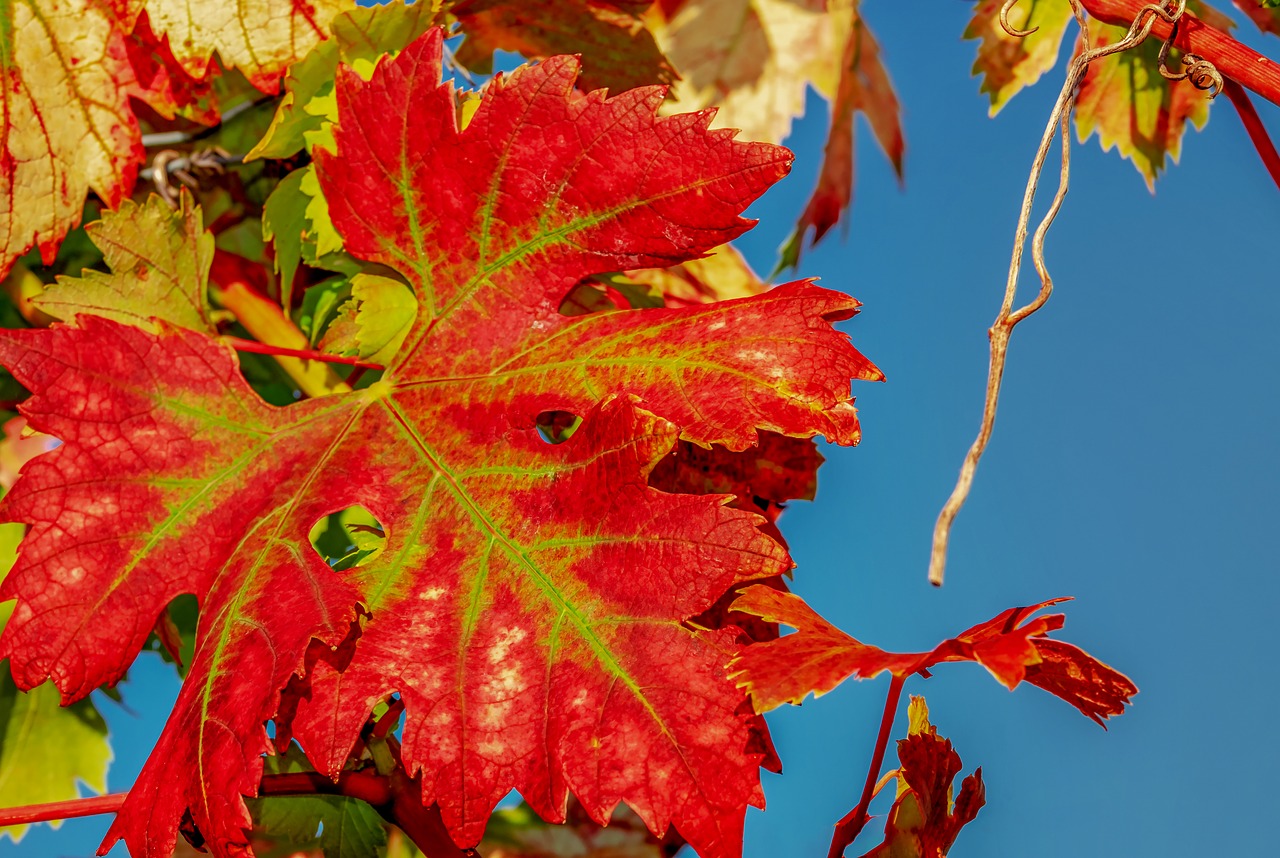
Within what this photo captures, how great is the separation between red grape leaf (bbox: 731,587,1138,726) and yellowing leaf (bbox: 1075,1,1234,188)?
45 centimetres

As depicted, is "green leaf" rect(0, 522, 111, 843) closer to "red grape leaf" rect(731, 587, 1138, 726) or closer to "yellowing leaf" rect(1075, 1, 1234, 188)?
"red grape leaf" rect(731, 587, 1138, 726)

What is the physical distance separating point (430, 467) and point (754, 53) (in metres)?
0.50

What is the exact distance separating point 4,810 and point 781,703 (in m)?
0.29

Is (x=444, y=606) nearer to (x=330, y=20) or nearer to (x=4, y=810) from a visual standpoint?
(x=4, y=810)

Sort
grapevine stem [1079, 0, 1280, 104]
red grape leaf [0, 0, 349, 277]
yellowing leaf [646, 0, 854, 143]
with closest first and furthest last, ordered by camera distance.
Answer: grapevine stem [1079, 0, 1280, 104] → red grape leaf [0, 0, 349, 277] → yellowing leaf [646, 0, 854, 143]

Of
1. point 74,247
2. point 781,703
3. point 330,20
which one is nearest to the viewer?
point 781,703

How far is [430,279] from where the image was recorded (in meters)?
0.42

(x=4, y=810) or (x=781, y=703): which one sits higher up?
(x=781, y=703)

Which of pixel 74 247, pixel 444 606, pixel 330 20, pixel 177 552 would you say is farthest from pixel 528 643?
pixel 74 247

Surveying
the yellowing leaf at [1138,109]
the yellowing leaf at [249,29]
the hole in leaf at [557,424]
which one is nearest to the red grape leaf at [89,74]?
the yellowing leaf at [249,29]

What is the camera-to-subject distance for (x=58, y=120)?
50cm

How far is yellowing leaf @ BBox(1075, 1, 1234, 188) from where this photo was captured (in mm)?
634

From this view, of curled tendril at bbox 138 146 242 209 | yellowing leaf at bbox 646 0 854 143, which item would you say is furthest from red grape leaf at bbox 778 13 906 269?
curled tendril at bbox 138 146 242 209

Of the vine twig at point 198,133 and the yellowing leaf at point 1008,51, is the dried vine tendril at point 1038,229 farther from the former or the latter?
the vine twig at point 198,133
